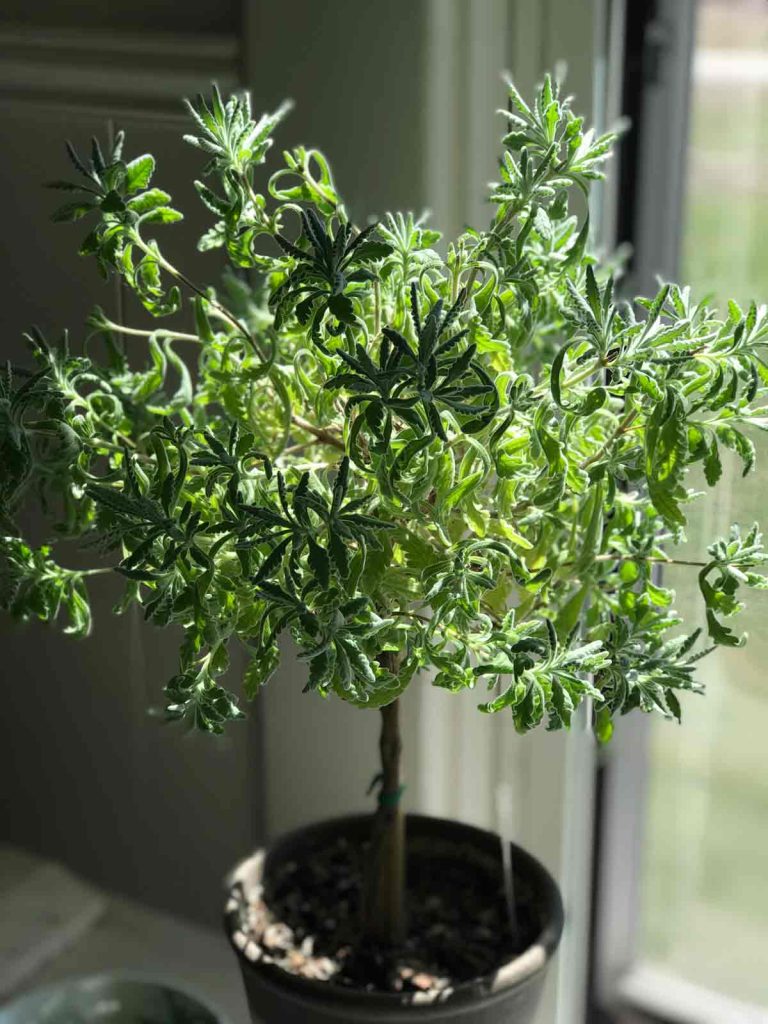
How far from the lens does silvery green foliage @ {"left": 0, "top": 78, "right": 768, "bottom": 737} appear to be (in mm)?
666

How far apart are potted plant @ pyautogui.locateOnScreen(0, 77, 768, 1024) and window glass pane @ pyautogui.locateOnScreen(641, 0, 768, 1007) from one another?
17 centimetres

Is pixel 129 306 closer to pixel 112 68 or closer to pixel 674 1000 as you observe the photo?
pixel 112 68

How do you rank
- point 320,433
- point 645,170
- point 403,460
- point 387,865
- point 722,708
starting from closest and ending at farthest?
point 403,460
point 320,433
point 387,865
point 645,170
point 722,708

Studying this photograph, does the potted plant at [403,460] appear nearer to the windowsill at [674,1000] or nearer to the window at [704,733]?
the window at [704,733]

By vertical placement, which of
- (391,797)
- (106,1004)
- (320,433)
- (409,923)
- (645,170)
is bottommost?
(106,1004)

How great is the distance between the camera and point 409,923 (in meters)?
0.96

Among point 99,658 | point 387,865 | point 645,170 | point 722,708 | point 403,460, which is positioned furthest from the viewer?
point 99,658

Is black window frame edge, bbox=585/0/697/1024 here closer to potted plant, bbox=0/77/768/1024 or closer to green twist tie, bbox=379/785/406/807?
potted plant, bbox=0/77/768/1024

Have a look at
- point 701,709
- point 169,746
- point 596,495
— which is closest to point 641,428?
point 596,495

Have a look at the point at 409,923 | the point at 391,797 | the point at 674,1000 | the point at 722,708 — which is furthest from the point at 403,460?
the point at 674,1000

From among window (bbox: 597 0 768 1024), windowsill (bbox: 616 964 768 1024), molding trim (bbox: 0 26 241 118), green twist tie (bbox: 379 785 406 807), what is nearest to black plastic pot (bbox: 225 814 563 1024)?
green twist tie (bbox: 379 785 406 807)

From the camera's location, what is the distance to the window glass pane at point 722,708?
3.20 feet

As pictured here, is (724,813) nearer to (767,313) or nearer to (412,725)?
(412,725)

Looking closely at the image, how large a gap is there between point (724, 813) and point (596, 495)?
622 millimetres
